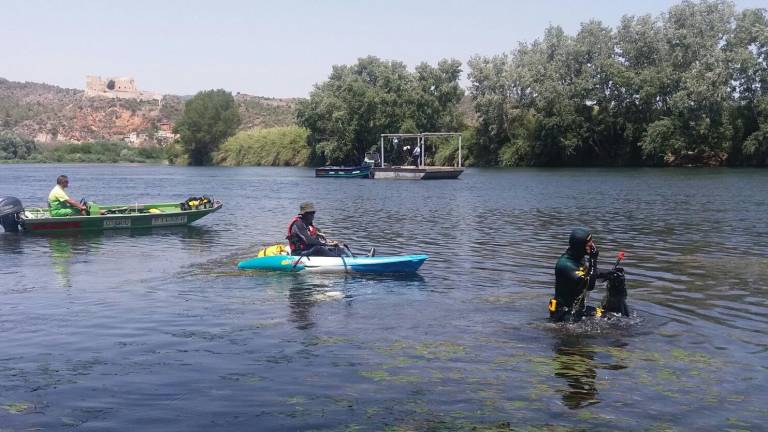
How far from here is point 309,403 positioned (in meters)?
8.96

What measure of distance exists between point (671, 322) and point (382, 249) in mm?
11119

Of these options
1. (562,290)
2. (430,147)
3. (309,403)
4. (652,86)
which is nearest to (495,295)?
(562,290)

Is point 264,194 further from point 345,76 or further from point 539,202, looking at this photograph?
point 345,76

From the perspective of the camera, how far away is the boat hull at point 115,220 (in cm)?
2655

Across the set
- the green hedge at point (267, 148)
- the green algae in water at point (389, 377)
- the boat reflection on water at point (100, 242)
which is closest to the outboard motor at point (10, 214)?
the boat reflection on water at point (100, 242)

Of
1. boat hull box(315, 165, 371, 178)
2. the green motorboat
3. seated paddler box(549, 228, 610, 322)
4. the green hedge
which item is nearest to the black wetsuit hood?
seated paddler box(549, 228, 610, 322)

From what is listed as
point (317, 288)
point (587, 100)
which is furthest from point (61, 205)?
point (587, 100)

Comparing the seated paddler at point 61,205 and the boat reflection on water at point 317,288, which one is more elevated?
the seated paddler at point 61,205

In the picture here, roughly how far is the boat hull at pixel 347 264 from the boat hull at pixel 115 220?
1169 cm

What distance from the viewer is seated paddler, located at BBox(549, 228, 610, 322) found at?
11.6m

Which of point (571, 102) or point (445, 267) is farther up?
point (571, 102)

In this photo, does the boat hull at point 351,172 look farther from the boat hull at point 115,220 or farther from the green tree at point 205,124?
the green tree at point 205,124

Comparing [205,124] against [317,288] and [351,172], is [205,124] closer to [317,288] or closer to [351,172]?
[351,172]

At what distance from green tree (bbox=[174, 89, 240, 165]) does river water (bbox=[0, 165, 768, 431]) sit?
11056 cm
